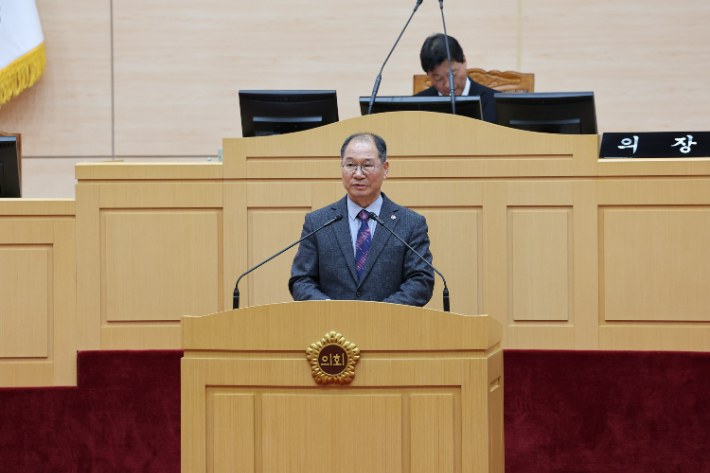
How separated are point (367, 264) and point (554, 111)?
1097mm

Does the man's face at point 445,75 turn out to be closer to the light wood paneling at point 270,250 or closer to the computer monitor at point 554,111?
the computer monitor at point 554,111

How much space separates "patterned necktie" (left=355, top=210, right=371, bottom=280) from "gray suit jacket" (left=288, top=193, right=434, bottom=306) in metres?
0.03

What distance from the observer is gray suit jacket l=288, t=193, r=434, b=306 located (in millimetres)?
2219

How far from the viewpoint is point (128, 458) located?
2.64 metres

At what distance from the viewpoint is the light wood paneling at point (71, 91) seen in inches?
198

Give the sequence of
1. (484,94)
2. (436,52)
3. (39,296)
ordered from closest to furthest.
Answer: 1. (39,296)
2. (436,52)
3. (484,94)

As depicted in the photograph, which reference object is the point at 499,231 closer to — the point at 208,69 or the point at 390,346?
the point at 390,346

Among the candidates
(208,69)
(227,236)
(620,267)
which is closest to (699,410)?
(620,267)

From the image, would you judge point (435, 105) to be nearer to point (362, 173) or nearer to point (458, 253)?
point (458, 253)

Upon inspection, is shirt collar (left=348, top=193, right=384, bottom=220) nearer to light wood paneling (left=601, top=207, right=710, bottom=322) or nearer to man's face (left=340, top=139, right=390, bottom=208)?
man's face (left=340, top=139, right=390, bottom=208)

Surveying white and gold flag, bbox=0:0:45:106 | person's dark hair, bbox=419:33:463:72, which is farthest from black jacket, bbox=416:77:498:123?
white and gold flag, bbox=0:0:45:106

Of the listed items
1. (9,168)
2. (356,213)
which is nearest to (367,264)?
(356,213)

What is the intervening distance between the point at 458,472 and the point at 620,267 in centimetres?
129

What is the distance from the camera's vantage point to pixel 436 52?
3.62 meters
